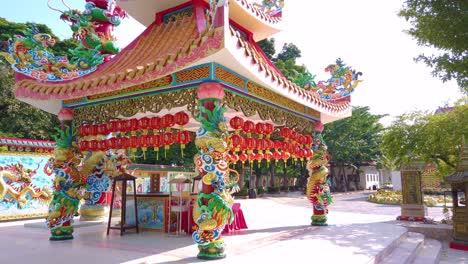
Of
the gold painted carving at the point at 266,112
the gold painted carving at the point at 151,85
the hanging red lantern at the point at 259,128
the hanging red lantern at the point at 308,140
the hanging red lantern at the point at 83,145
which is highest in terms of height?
the gold painted carving at the point at 151,85

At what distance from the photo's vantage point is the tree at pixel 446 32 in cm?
814

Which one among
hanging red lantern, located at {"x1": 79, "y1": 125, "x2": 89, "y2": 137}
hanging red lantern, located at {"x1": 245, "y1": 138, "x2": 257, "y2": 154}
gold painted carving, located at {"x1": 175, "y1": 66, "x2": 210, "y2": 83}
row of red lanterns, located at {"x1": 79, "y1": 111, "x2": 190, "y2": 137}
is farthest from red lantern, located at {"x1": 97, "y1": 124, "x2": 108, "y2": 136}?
hanging red lantern, located at {"x1": 245, "y1": 138, "x2": 257, "y2": 154}

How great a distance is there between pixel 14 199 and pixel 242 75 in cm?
980

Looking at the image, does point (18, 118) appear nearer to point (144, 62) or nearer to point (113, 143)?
point (113, 143)

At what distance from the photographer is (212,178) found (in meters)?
5.34

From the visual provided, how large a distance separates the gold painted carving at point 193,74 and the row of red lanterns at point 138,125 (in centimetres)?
74

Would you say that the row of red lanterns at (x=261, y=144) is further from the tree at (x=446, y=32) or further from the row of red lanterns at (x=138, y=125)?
the tree at (x=446, y=32)

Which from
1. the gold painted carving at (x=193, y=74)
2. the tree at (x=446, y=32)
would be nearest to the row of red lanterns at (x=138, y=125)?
Result: the gold painted carving at (x=193, y=74)

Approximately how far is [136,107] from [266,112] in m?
2.68

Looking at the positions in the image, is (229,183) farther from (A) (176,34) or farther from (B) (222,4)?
(A) (176,34)

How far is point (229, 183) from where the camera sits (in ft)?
18.2

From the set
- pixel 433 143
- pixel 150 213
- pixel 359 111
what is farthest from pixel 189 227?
pixel 359 111

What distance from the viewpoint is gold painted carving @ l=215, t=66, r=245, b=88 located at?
549cm

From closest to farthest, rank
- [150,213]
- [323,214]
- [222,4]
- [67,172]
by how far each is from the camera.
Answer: [222,4]
[67,172]
[150,213]
[323,214]
